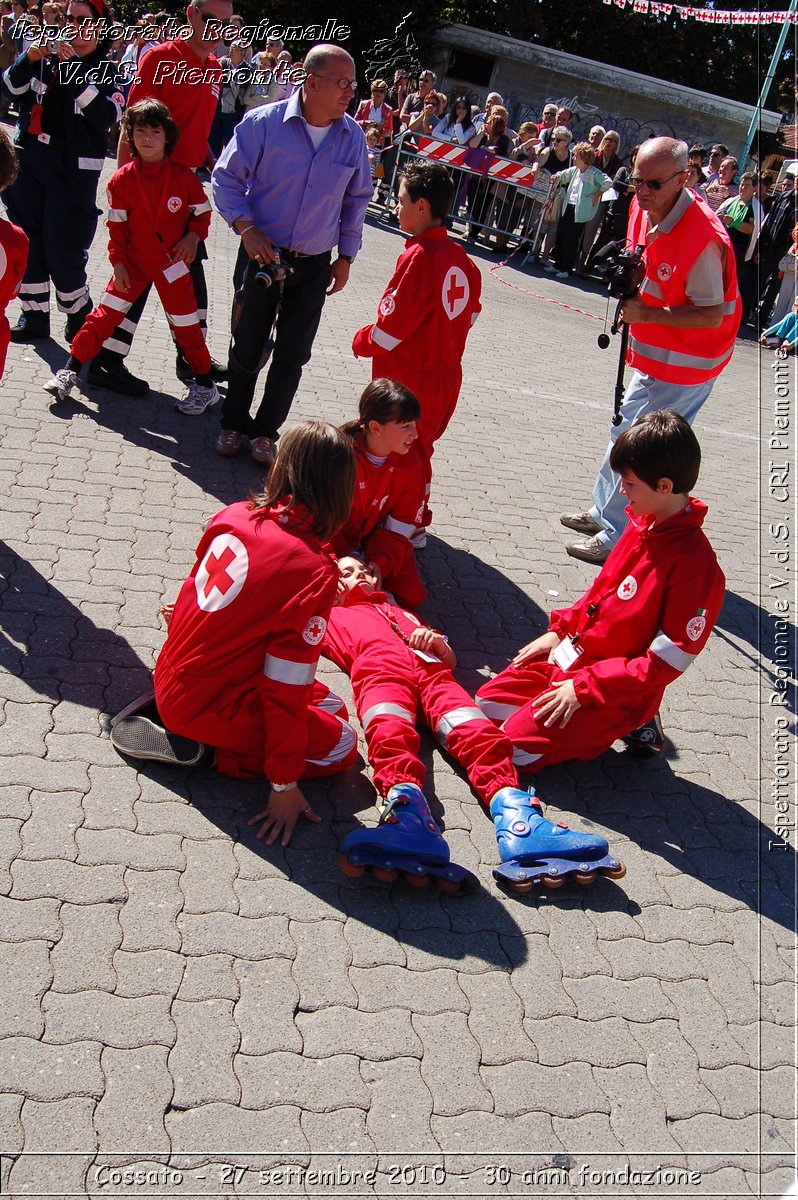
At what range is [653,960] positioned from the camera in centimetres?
315

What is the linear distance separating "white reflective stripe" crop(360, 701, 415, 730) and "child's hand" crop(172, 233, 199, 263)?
355 centimetres

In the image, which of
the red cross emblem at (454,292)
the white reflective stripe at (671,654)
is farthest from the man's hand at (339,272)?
the white reflective stripe at (671,654)

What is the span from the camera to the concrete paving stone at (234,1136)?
226 cm

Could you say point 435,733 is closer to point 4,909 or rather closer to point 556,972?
point 556,972

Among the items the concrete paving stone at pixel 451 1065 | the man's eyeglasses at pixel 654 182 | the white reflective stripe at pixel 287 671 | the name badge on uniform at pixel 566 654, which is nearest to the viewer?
the concrete paving stone at pixel 451 1065

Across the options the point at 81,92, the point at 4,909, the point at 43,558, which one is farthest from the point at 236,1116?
the point at 81,92

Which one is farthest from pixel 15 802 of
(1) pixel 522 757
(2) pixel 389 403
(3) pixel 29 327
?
(3) pixel 29 327

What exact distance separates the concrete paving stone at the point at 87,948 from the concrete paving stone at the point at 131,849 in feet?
0.61

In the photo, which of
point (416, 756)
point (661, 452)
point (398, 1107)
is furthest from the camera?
point (661, 452)

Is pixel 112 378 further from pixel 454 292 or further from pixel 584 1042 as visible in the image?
pixel 584 1042

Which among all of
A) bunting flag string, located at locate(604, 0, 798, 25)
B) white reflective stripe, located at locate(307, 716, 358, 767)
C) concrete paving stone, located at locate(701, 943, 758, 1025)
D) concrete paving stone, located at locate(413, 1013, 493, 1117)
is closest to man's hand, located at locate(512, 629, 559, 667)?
white reflective stripe, located at locate(307, 716, 358, 767)

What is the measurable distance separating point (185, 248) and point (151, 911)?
4301 mm

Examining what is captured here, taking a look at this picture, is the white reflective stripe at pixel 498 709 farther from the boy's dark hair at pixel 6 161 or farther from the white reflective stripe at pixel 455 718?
the boy's dark hair at pixel 6 161

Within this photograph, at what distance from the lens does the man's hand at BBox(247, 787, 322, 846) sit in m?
3.17
